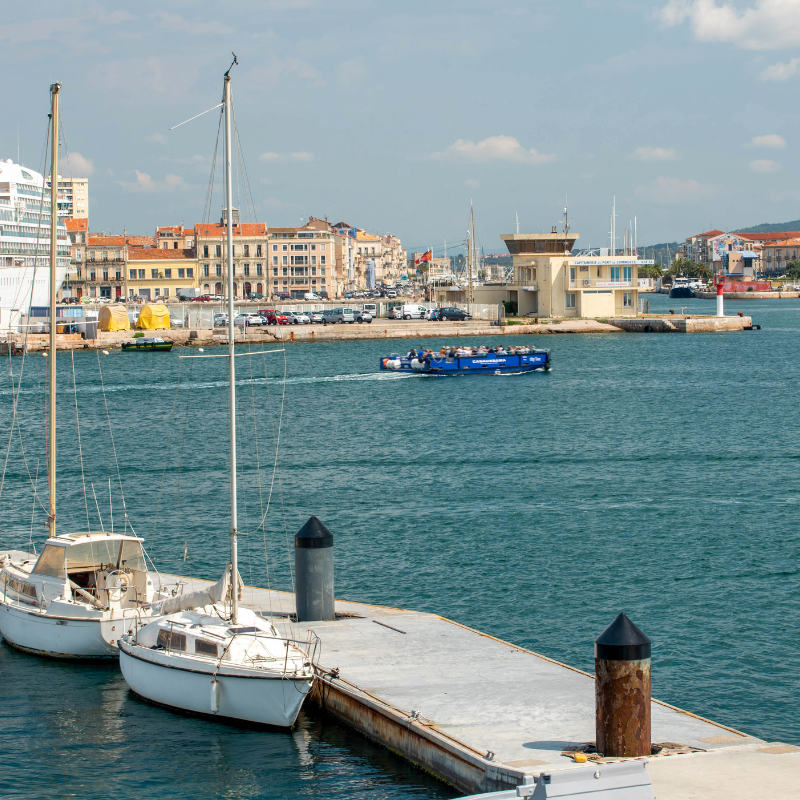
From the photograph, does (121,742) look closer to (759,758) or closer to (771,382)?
(759,758)

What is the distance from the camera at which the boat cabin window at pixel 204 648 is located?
12705mm

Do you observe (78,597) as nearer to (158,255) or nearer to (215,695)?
(215,695)

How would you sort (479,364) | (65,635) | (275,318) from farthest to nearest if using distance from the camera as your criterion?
(275,318), (479,364), (65,635)

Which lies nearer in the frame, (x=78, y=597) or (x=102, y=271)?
(x=78, y=597)

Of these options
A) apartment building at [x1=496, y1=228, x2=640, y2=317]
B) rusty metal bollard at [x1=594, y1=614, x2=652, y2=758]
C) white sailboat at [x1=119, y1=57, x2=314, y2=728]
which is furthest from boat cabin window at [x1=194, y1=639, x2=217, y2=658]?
apartment building at [x1=496, y1=228, x2=640, y2=317]

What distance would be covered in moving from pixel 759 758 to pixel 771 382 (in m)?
48.4

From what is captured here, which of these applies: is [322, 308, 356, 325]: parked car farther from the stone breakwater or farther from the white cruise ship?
the white cruise ship

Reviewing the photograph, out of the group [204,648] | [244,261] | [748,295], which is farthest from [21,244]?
[748,295]

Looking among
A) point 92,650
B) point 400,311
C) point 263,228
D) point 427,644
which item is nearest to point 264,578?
point 92,650

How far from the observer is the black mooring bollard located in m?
14.4

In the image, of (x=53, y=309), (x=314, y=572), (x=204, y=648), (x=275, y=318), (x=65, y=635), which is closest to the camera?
(x=204, y=648)

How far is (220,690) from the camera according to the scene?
12516 mm

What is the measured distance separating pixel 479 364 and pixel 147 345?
29.1m

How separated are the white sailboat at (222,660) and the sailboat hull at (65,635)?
1052 millimetres
